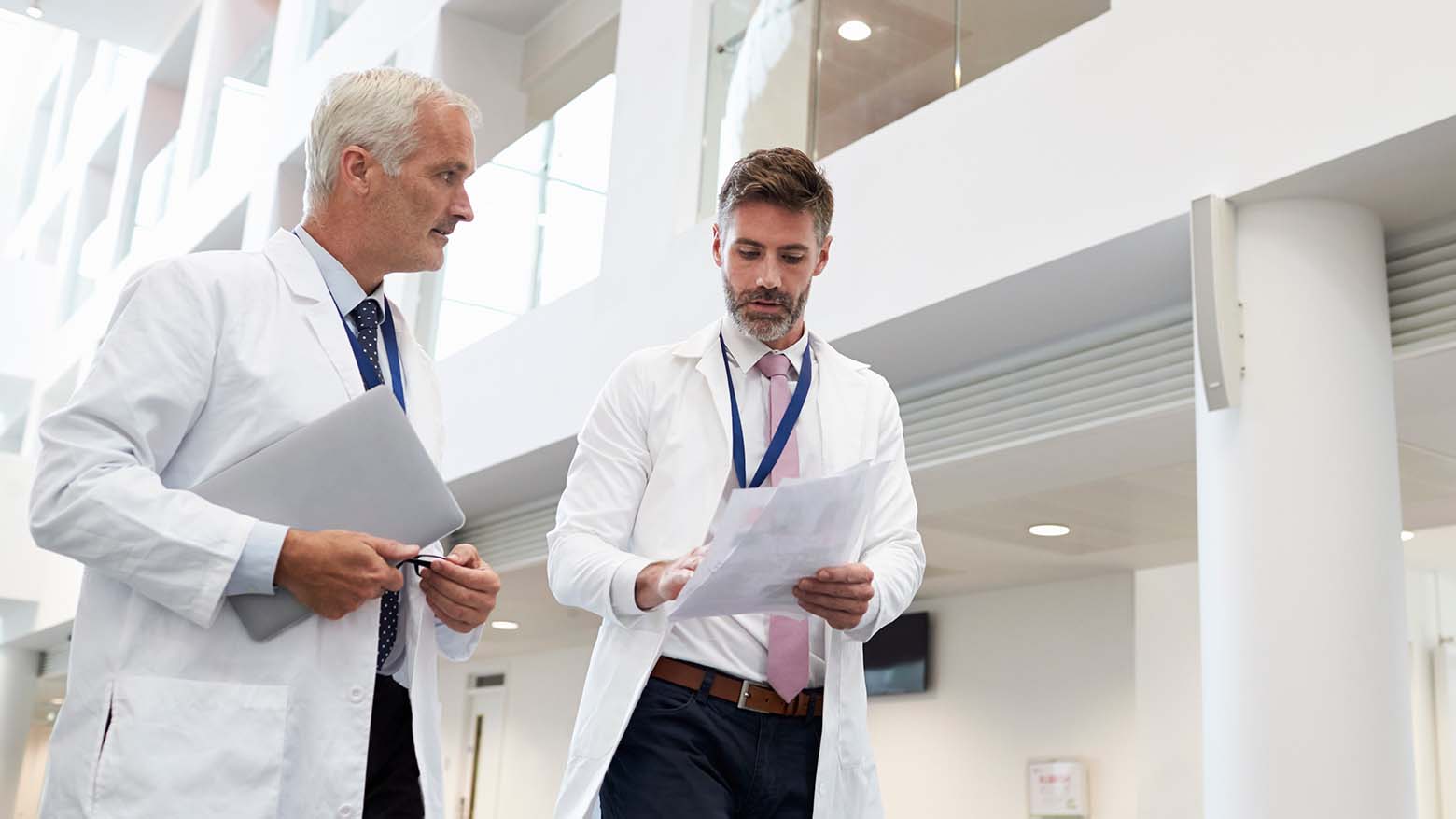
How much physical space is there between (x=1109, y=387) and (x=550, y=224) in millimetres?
3220

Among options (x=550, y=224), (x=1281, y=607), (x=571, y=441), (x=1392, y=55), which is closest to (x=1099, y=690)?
(x=571, y=441)

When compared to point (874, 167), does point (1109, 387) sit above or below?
below

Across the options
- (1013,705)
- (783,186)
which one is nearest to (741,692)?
(783,186)

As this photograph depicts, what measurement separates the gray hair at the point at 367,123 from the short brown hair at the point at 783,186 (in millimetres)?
497

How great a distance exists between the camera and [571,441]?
640 cm

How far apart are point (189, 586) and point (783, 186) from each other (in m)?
1.05

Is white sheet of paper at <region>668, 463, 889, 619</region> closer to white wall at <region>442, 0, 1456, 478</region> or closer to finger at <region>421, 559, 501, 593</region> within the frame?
finger at <region>421, 559, 501, 593</region>

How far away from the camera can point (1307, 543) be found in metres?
3.36

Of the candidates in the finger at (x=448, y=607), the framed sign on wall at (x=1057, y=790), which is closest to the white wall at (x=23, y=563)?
the framed sign on wall at (x=1057, y=790)

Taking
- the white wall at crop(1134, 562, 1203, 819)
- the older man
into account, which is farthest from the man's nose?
the white wall at crop(1134, 562, 1203, 819)

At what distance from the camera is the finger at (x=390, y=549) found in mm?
1559

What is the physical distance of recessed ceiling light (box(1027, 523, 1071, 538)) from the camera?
21.5ft

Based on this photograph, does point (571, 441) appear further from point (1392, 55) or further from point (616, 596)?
point (616, 596)

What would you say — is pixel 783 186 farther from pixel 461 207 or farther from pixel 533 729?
pixel 533 729
